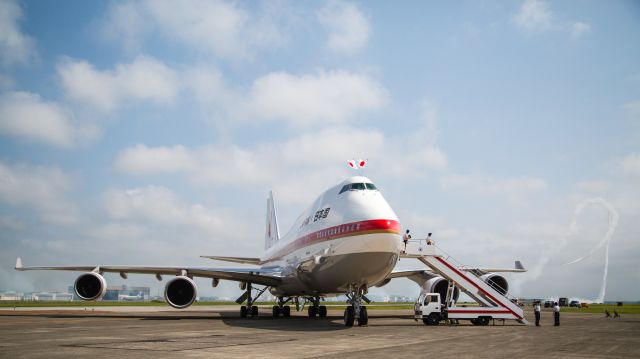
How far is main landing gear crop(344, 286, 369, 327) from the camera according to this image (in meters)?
21.3

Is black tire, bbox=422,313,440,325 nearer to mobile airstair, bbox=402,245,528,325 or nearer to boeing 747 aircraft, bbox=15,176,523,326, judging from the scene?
mobile airstair, bbox=402,245,528,325

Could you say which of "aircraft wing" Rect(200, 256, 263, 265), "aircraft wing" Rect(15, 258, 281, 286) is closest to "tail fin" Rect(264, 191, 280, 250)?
"aircraft wing" Rect(200, 256, 263, 265)

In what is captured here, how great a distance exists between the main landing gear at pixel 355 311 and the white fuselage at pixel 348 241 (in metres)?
0.36

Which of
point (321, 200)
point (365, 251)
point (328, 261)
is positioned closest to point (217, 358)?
point (365, 251)

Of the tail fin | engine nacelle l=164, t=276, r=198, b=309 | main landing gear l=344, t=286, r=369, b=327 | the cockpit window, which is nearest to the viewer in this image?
main landing gear l=344, t=286, r=369, b=327

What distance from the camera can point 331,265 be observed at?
71.6 ft

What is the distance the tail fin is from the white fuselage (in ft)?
71.7

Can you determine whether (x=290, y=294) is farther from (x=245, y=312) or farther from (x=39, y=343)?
(x=39, y=343)

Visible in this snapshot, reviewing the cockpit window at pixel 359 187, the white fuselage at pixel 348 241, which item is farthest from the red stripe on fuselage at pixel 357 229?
the cockpit window at pixel 359 187

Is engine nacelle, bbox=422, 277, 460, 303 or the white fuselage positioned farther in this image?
engine nacelle, bbox=422, 277, 460, 303

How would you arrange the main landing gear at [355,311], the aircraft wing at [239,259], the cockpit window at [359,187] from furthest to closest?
the aircraft wing at [239,259] → the cockpit window at [359,187] → the main landing gear at [355,311]

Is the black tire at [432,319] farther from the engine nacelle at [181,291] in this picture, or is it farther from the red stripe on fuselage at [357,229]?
the engine nacelle at [181,291]

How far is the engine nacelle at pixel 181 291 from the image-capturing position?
87.6 feet

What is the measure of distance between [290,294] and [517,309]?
12887mm
